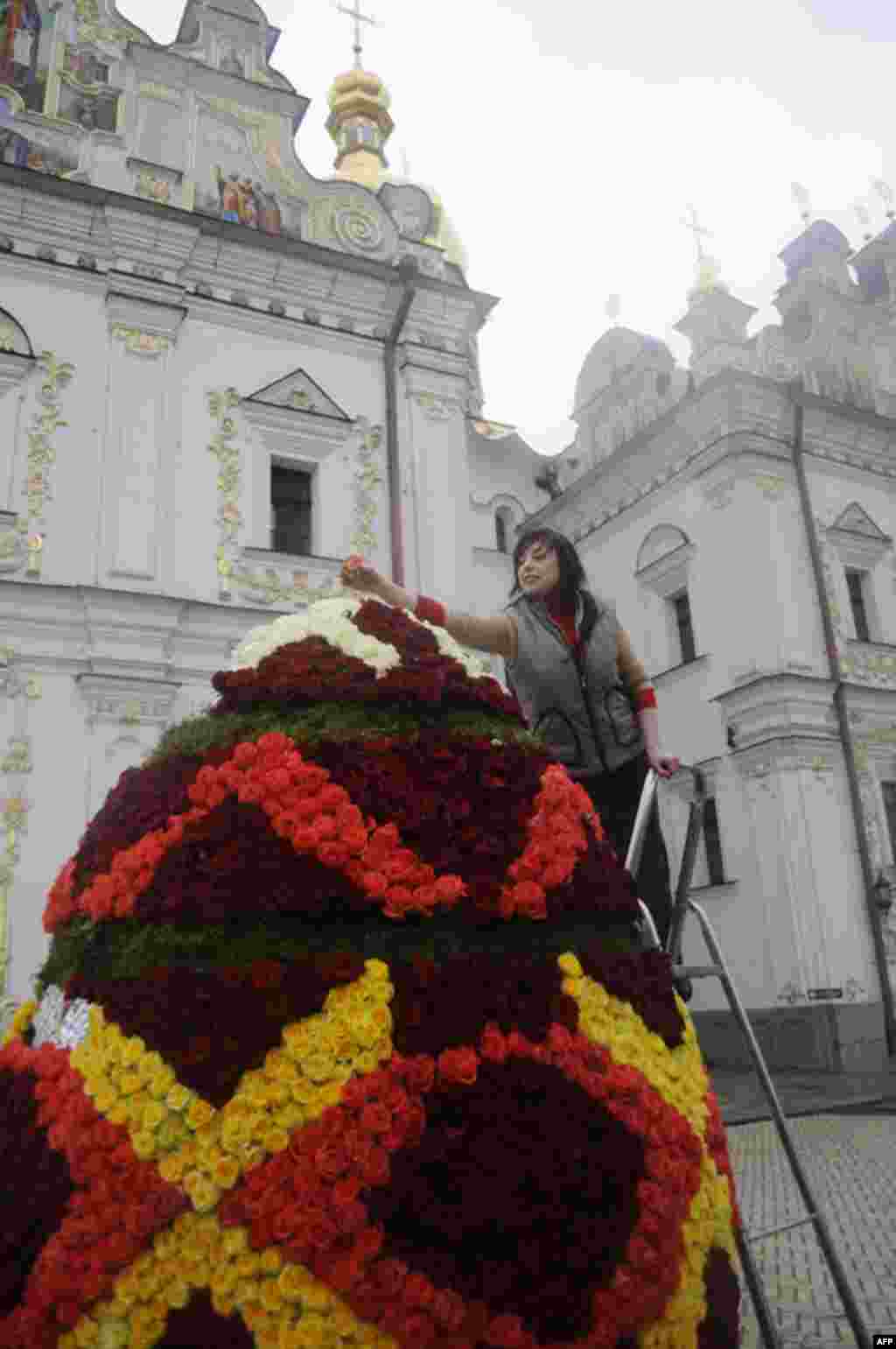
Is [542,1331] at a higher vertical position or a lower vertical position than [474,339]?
lower

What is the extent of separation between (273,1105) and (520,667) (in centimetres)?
147

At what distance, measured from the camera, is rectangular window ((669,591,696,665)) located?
15.4 meters

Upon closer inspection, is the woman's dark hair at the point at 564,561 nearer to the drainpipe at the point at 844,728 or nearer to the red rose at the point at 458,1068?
the red rose at the point at 458,1068

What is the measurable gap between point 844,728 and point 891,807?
1.27m

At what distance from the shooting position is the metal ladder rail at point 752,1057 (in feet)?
7.36

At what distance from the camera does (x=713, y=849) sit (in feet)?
46.3

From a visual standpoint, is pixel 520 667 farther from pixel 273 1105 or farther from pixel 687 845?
pixel 273 1105

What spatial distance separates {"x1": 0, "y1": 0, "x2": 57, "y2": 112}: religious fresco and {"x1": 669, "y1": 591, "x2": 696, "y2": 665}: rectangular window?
32.7 feet

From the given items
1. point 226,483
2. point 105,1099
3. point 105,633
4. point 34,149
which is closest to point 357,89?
point 34,149

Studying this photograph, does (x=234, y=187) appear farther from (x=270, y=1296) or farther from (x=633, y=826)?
(x=270, y=1296)

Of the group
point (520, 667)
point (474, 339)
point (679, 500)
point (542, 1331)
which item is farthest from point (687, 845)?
point (474, 339)

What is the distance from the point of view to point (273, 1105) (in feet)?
5.24

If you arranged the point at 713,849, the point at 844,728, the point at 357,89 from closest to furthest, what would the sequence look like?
the point at 844,728, the point at 713,849, the point at 357,89

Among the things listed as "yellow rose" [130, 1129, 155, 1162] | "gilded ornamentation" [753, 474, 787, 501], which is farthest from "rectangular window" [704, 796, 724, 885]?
"yellow rose" [130, 1129, 155, 1162]
